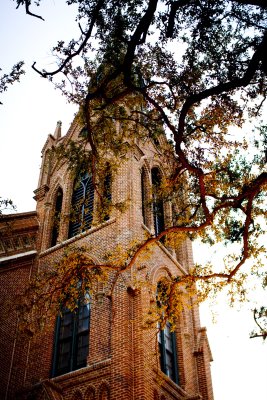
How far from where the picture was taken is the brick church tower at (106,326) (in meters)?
11.7

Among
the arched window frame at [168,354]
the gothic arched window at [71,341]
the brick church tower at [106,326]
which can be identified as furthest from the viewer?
the arched window frame at [168,354]

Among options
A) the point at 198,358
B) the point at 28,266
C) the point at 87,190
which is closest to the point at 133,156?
the point at 87,190

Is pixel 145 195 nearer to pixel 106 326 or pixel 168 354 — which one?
pixel 168 354

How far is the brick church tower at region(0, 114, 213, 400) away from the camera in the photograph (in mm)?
11688

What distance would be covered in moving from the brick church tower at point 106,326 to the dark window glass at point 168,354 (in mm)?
30

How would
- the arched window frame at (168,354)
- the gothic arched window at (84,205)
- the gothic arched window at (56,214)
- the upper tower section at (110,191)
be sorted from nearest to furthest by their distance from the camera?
the upper tower section at (110,191), the arched window frame at (168,354), the gothic arched window at (84,205), the gothic arched window at (56,214)

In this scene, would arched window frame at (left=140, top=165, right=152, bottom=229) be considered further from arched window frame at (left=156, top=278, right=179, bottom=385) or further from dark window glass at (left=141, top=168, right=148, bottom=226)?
arched window frame at (left=156, top=278, right=179, bottom=385)

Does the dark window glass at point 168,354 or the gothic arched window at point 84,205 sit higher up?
the gothic arched window at point 84,205

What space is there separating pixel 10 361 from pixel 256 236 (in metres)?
8.63

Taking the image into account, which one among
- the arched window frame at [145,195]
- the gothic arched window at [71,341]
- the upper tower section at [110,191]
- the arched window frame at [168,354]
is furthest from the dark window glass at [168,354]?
the arched window frame at [145,195]

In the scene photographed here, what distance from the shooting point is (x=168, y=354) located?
1394 cm

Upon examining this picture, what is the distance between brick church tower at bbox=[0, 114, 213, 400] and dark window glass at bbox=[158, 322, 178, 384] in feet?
0.10

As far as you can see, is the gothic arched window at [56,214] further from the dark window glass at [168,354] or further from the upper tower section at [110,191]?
the dark window glass at [168,354]

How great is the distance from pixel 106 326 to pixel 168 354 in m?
2.57
